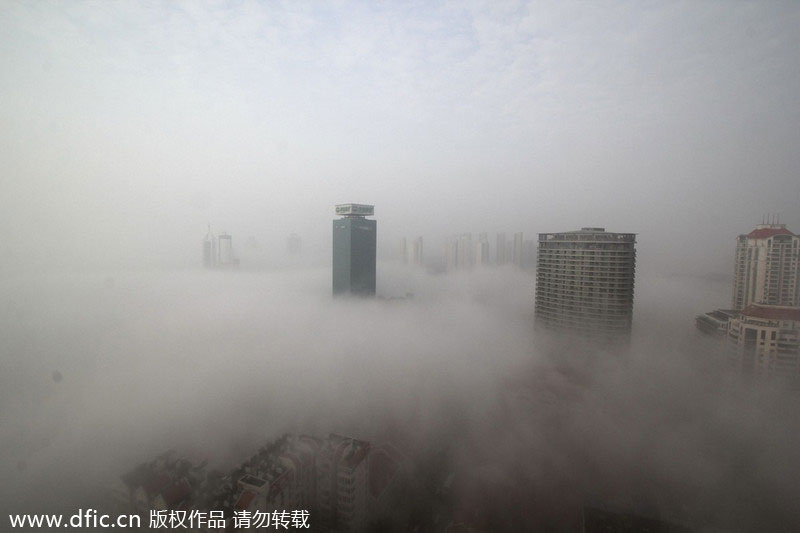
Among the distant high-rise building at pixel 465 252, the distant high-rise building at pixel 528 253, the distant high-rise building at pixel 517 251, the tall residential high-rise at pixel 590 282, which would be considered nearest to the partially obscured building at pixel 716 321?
the tall residential high-rise at pixel 590 282

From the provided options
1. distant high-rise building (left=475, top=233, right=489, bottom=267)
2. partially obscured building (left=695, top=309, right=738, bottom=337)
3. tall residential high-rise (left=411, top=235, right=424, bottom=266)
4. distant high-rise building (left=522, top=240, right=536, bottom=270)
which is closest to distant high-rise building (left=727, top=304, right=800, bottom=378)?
partially obscured building (left=695, top=309, right=738, bottom=337)

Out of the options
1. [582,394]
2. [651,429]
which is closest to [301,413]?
[582,394]

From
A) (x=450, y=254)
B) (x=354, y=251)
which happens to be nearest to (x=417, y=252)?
(x=450, y=254)

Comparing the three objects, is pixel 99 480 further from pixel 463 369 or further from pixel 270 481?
pixel 463 369

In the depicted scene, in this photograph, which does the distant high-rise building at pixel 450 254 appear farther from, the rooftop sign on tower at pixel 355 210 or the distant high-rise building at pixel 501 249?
the rooftop sign on tower at pixel 355 210

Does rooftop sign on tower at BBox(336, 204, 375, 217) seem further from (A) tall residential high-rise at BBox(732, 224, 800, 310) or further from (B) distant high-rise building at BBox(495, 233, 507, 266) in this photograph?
(A) tall residential high-rise at BBox(732, 224, 800, 310)

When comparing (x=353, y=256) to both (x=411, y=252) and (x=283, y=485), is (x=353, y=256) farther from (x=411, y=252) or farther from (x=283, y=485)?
(x=283, y=485)
